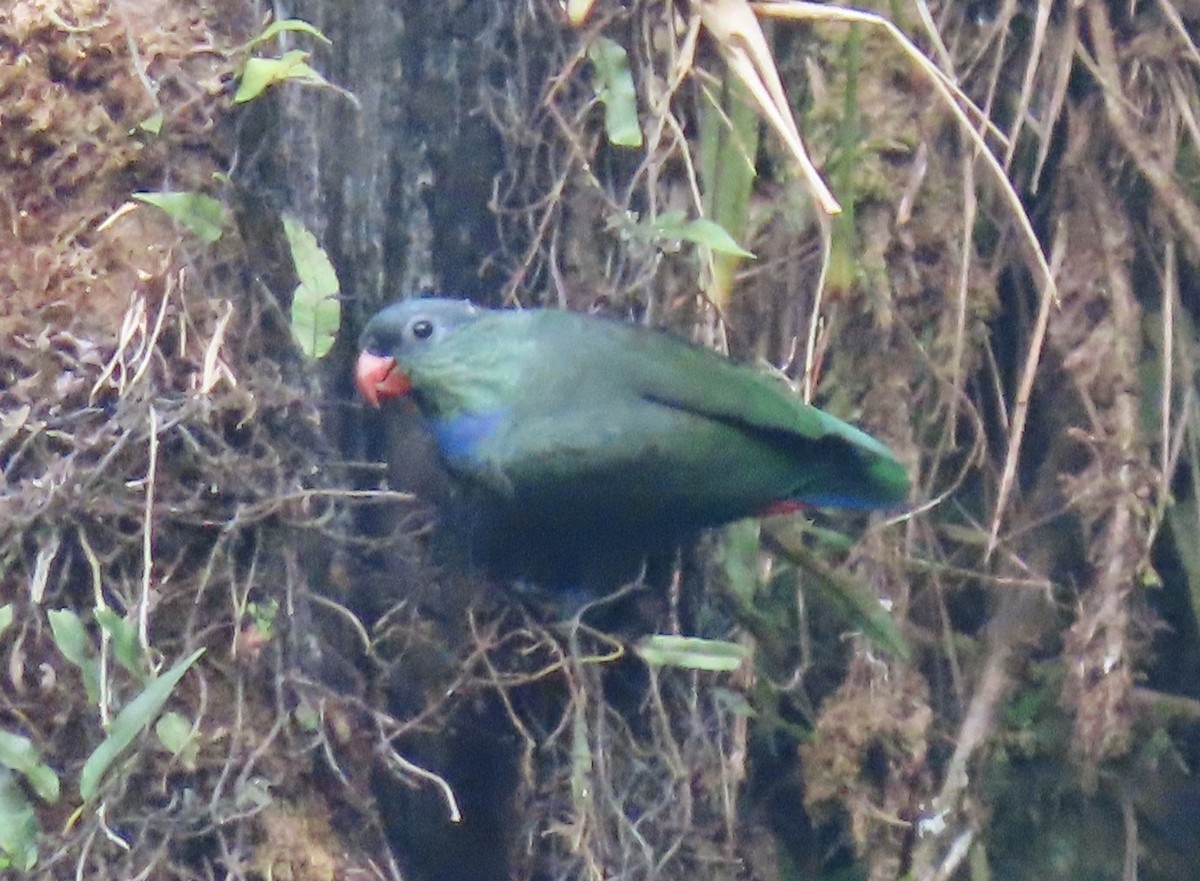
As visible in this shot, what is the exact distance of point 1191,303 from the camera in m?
2.72

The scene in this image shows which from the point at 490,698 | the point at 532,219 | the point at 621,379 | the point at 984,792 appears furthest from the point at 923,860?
the point at 532,219

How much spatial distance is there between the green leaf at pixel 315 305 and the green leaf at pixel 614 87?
1.60 feet

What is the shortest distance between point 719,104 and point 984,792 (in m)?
1.28

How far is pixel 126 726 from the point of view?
1.90m

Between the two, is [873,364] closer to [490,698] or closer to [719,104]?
[719,104]

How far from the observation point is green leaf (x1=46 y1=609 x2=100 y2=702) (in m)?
1.93

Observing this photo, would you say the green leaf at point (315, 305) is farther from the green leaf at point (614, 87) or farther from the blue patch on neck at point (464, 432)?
the green leaf at point (614, 87)

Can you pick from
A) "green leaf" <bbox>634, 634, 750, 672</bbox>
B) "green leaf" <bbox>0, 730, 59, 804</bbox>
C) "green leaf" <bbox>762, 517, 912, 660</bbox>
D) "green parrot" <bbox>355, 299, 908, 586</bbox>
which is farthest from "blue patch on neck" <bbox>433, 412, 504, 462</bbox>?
"green leaf" <bbox>0, 730, 59, 804</bbox>

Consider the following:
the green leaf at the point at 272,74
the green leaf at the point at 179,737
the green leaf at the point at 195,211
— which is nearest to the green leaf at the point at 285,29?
the green leaf at the point at 272,74

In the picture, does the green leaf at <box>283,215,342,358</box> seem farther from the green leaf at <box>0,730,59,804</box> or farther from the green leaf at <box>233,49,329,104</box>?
the green leaf at <box>0,730,59,804</box>

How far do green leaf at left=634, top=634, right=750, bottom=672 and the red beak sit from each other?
0.52 metres

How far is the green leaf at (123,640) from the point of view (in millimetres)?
1922

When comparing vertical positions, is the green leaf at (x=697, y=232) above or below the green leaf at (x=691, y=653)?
above

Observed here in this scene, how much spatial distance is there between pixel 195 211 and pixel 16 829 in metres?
0.82
